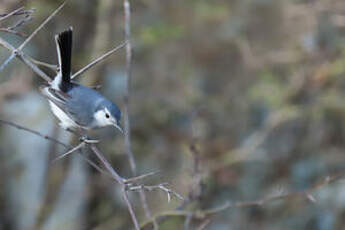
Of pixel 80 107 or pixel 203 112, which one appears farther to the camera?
pixel 203 112

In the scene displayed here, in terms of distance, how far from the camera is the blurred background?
230 inches

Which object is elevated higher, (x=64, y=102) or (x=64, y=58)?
(x=64, y=58)

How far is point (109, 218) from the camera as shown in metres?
6.16

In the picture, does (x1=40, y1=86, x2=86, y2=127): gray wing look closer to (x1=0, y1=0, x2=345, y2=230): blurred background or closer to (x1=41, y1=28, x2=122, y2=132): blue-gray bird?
(x1=41, y1=28, x2=122, y2=132): blue-gray bird

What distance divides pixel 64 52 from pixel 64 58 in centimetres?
5

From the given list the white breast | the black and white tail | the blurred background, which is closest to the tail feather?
the black and white tail

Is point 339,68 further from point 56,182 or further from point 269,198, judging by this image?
point 269,198

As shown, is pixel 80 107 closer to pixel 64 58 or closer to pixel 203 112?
pixel 64 58

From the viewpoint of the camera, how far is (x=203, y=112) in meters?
6.92

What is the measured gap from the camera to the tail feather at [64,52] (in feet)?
8.93

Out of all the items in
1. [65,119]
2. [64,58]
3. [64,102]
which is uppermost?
[64,58]

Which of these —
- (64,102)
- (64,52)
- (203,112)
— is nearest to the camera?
(64,52)

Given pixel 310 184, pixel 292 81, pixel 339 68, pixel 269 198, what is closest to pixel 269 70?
pixel 292 81

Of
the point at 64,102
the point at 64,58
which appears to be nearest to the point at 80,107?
the point at 64,102
